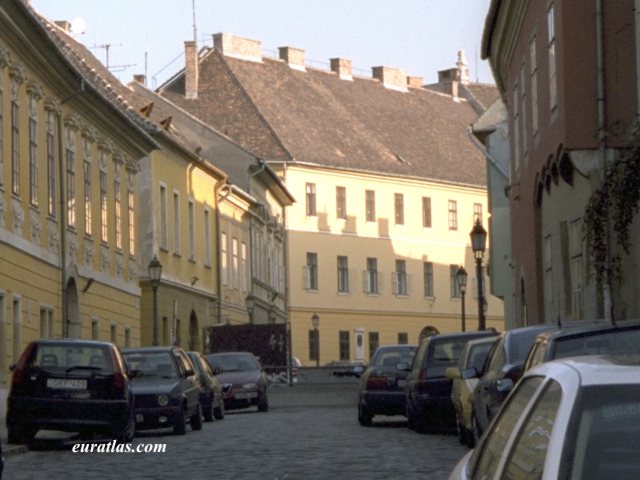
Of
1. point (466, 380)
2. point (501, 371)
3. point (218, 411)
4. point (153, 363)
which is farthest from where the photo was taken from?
point (218, 411)

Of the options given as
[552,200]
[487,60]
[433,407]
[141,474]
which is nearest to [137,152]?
[487,60]

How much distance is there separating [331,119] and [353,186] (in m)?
4.52

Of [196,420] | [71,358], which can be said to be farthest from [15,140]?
[71,358]

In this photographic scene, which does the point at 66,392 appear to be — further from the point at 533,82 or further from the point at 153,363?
the point at 533,82

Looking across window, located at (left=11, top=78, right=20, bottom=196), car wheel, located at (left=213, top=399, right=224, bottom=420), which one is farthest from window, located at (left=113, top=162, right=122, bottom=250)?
car wheel, located at (left=213, top=399, right=224, bottom=420)

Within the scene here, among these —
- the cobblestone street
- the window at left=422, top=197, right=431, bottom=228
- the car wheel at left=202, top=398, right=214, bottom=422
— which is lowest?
the cobblestone street

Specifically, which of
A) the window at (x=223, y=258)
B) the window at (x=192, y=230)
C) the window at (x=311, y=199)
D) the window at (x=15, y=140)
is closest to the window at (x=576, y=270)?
the window at (x=15, y=140)

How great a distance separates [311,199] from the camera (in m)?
87.6

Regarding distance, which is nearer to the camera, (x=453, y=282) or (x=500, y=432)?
(x=500, y=432)

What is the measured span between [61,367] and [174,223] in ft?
110

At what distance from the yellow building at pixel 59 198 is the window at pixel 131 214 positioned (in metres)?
0.03

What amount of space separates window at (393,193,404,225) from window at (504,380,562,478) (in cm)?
8681

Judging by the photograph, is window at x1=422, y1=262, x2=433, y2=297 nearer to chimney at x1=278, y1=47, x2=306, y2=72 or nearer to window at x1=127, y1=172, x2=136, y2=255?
chimney at x1=278, y1=47, x2=306, y2=72

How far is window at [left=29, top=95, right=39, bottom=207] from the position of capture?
36.4 meters
